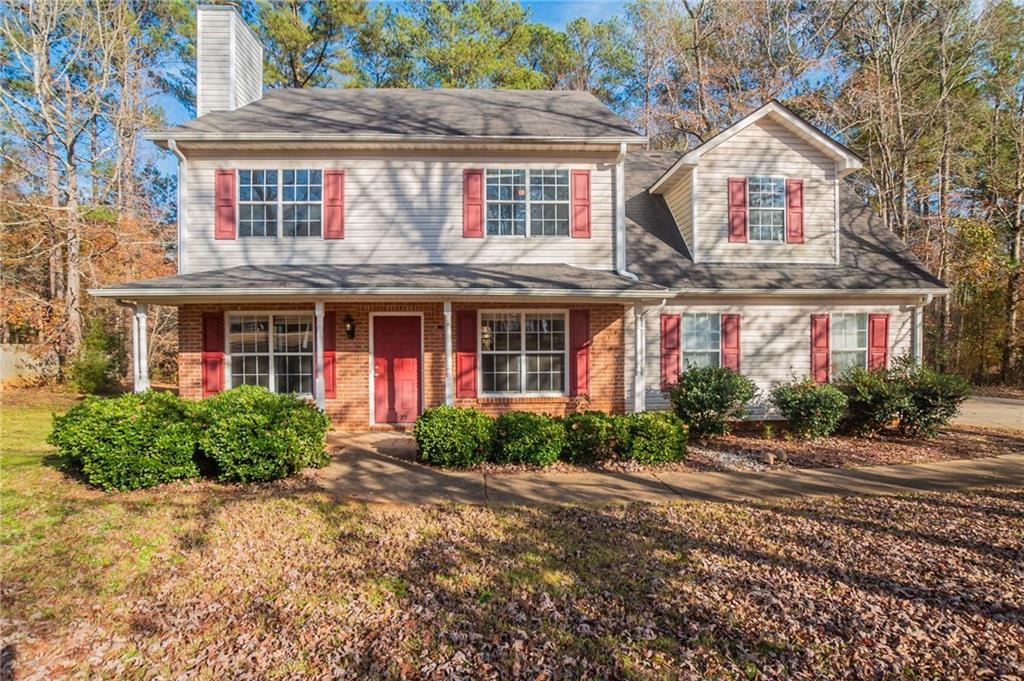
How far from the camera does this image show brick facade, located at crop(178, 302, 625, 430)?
9852 mm

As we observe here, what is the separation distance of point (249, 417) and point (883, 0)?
23.3m

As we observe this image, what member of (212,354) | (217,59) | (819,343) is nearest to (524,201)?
(212,354)

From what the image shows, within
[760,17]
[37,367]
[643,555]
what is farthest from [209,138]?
[760,17]

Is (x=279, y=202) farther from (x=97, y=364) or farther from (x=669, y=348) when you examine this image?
(x=97, y=364)

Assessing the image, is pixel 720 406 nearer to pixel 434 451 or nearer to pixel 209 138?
pixel 434 451

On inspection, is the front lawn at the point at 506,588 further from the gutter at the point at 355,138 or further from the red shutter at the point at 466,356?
the gutter at the point at 355,138

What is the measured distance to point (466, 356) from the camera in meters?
10.1

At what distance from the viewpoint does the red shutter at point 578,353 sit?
33.7 feet

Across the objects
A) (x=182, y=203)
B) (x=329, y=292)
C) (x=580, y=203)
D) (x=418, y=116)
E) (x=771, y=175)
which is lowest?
(x=329, y=292)

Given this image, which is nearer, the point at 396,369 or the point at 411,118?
the point at 396,369

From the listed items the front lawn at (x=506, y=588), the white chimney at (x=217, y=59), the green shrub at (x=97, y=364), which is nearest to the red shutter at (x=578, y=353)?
the front lawn at (x=506, y=588)

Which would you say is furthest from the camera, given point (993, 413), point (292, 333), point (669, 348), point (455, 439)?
point (993, 413)

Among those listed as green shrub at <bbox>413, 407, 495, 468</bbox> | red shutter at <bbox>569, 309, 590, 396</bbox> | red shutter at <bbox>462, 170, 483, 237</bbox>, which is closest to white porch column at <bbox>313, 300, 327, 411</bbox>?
green shrub at <bbox>413, 407, 495, 468</bbox>

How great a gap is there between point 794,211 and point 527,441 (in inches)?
326
